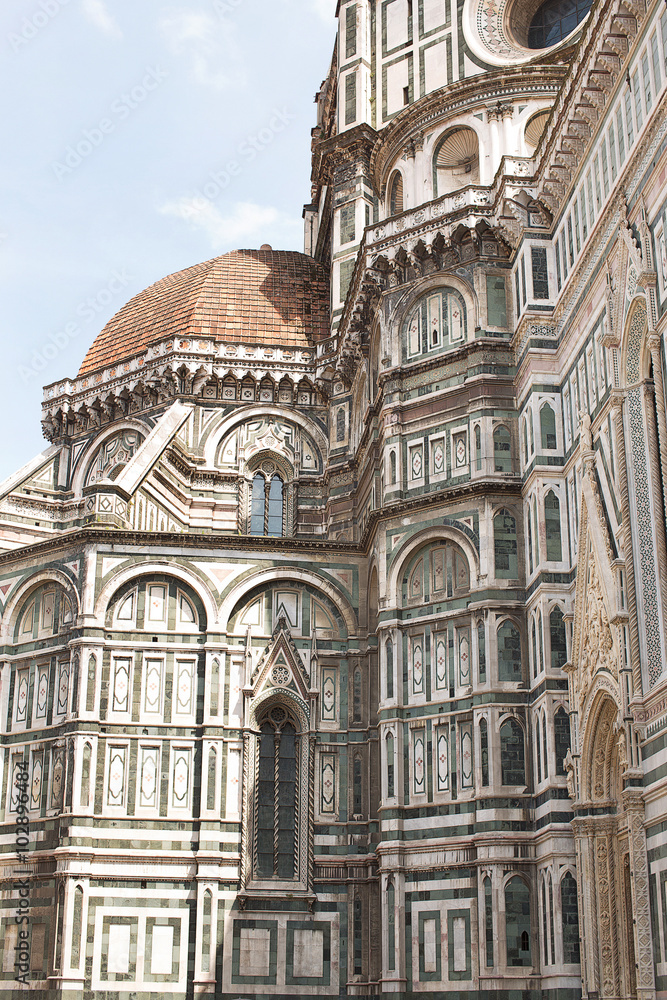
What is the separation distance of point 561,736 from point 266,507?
45.7 feet

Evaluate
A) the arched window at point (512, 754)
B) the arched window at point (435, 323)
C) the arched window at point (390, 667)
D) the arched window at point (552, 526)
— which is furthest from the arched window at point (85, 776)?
the arched window at point (435, 323)

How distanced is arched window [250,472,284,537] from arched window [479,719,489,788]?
11211mm

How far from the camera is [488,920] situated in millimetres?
25625

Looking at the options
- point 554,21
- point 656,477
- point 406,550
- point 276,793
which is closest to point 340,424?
point 406,550

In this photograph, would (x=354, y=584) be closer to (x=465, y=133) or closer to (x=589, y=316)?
(x=589, y=316)

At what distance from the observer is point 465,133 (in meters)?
34.5

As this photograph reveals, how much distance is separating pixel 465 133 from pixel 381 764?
16197mm

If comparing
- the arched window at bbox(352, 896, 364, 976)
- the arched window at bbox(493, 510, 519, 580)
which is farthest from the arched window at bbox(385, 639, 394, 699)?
the arched window at bbox(352, 896, 364, 976)

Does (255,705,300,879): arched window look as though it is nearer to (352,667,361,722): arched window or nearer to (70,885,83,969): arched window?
(352,667,361,722): arched window

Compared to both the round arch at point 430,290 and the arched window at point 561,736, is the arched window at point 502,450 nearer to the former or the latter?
the round arch at point 430,290

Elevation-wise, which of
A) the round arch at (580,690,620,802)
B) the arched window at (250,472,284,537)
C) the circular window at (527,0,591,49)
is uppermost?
the circular window at (527,0,591,49)

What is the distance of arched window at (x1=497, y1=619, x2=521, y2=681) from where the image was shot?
27.2 metres

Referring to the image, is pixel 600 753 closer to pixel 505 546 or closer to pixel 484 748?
pixel 484 748

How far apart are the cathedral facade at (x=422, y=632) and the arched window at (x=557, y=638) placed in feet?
0.20
